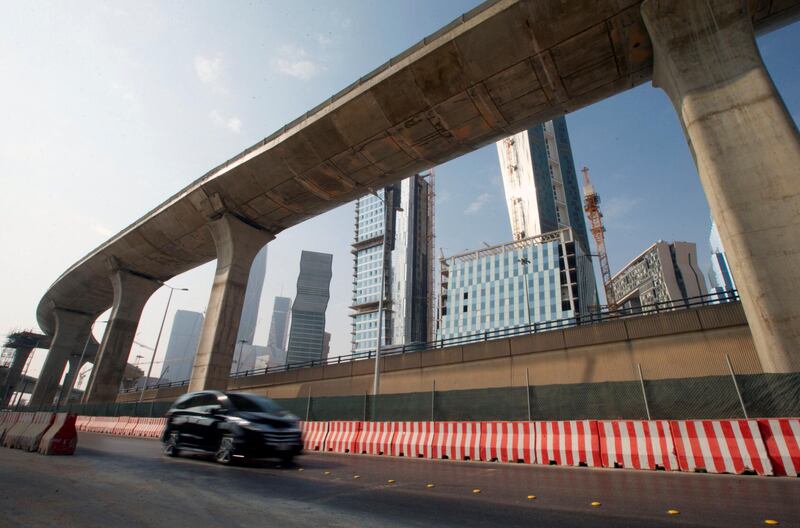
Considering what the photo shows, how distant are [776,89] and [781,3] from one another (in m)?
4.32

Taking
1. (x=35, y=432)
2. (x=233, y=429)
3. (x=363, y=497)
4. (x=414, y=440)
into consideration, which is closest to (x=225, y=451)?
(x=233, y=429)

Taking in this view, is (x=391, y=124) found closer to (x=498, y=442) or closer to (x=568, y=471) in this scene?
(x=498, y=442)

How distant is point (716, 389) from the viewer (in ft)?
31.5

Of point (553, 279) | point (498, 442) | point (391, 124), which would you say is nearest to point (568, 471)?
point (498, 442)

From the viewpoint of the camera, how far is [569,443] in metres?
9.44

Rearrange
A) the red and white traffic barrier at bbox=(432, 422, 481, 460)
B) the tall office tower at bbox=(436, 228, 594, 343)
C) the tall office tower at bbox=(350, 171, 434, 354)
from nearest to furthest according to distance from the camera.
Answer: the red and white traffic barrier at bbox=(432, 422, 481, 460) → the tall office tower at bbox=(436, 228, 594, 343) → the tall office tower at bbox=(350, 171, 434, 354)

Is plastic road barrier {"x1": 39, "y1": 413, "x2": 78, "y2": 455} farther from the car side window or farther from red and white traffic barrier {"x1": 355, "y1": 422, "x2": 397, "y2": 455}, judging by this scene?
red and white traffic barrier {"x1": 355, "y1": 422, "x2": 397, "y2": 455}

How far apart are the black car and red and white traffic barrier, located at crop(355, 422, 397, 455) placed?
486 cm

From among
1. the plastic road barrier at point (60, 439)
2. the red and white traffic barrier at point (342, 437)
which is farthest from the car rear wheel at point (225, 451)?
the red and white traffic barrier at point (342, 437)

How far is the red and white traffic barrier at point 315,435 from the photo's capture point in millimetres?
14633

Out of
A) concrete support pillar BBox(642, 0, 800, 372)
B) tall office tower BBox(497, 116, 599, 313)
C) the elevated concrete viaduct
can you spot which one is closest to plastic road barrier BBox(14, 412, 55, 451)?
the elevated concrete viaduct

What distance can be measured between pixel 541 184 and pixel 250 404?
114996mm

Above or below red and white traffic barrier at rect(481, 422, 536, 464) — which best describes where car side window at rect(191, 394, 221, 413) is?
above

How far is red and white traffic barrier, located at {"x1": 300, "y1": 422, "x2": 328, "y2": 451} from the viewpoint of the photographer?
14633 mm
